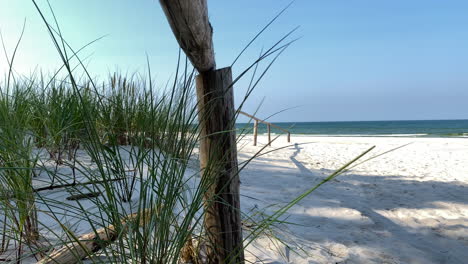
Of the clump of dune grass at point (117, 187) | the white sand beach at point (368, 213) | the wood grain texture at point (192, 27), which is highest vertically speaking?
the wood grain texture at point (192, 27)

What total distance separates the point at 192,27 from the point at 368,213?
2819 mm

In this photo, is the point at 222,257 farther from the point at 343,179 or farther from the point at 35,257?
the point at 343,179

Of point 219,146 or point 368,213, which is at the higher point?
point 219,146

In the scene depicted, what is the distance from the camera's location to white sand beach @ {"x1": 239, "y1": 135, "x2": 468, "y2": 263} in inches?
78.1

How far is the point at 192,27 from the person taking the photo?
1.02 meters

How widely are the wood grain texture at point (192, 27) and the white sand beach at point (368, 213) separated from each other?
1.77 ft

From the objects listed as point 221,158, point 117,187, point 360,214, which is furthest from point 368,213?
Answer: point 117,187

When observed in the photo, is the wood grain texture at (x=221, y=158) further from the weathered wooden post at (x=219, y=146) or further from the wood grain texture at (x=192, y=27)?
the wood grain texture at (x=192, y=27)

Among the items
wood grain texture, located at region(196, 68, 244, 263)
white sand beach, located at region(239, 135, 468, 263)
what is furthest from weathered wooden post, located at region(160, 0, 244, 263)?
white sand beach, located at region(239, 135, 468, 263)

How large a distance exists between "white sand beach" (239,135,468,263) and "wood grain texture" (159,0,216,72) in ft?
1.77

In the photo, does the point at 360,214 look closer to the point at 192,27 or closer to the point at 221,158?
the point at 221,158

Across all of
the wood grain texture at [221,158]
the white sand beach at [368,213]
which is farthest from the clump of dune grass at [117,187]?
the white sand beach at [368,213]

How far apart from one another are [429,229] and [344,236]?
92 cm

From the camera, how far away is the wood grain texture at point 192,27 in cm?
93
